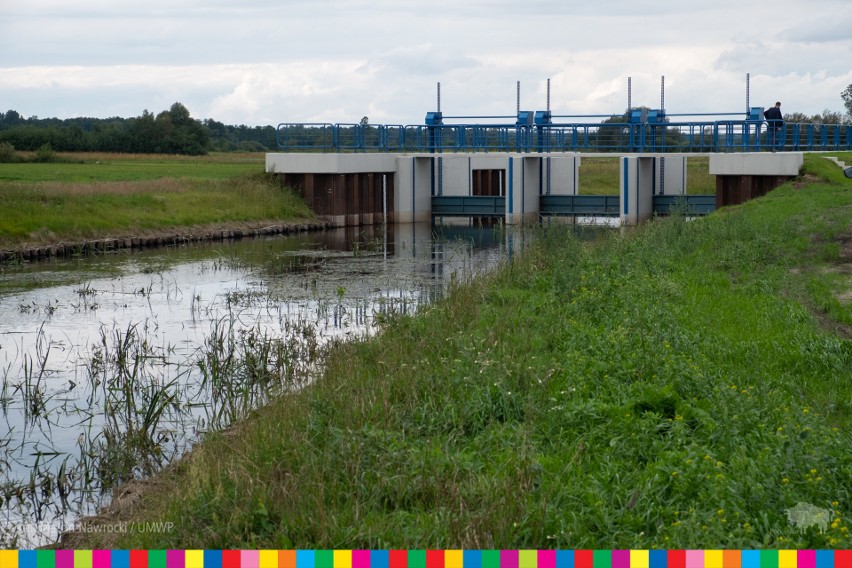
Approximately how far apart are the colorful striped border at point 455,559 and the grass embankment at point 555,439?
9.1 inches

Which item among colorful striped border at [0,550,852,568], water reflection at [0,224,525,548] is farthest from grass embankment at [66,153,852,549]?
water reflection at [0,224,525,548]

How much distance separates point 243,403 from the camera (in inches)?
380

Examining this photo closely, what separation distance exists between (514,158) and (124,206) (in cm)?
1336

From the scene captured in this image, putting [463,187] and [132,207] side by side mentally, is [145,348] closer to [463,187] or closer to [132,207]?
[132,207]

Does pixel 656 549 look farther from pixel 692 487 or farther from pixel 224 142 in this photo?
pixel 224 142

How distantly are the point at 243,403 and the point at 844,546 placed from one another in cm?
603

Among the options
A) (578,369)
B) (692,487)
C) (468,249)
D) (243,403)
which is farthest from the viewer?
(468,249)

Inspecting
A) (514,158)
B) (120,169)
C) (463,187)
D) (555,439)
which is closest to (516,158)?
(514,158)

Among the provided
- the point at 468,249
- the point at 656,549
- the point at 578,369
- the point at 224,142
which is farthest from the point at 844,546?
the point at 224,142

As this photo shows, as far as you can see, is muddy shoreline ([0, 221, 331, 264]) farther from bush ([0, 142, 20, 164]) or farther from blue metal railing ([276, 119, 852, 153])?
bush ([0, 142, 20, 164])

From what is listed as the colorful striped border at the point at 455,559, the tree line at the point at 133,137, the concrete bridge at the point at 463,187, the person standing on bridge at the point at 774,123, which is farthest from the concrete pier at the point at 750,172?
the tree line at the point at 133,137

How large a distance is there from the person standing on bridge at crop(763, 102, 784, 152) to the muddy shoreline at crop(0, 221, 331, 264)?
14.1 m

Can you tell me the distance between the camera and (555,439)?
676 centimetres

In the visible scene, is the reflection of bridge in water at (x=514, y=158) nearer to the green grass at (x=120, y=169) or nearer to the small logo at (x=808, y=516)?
the green grass at (x=120, y=169)
